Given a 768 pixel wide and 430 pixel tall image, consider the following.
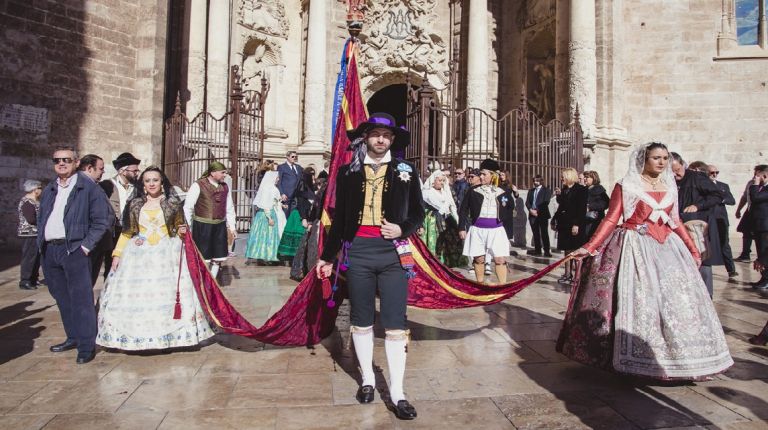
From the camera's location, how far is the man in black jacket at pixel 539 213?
12.1 m

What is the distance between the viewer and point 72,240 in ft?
15.2

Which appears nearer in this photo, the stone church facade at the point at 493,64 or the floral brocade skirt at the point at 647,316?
the floral brocade skirt at the point at 647,316

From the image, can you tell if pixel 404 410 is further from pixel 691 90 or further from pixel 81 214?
pixel 691 90

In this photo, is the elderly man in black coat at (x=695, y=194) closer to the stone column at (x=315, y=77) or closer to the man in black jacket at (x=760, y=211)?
the man in black jacket at (x=760, y=211)

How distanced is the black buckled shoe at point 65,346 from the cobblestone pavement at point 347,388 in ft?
0.26

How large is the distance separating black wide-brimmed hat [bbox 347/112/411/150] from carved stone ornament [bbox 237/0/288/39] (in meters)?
14.0

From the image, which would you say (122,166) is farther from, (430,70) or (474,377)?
(430,70)

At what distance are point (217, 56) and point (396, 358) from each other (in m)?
13.6

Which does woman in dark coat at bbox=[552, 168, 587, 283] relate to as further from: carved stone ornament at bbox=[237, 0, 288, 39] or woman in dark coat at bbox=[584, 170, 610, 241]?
carved stone ornament at bbox=[237, 0, 288, 39]

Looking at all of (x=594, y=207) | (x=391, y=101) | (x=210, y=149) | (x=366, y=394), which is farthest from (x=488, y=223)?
(x=391, y=101)

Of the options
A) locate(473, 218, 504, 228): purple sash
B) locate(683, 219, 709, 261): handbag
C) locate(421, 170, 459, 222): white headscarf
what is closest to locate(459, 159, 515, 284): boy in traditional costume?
locate(473, 218, 504, 228): purple sash

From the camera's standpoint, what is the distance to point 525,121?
13547 millimetres

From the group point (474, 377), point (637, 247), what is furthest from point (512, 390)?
point (637, 247)

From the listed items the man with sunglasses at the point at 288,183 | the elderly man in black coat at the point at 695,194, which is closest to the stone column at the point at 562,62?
the man with sunglasses at the point at 288,183
